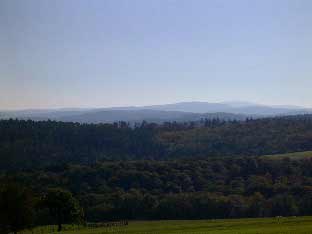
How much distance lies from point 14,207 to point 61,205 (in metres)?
13.7

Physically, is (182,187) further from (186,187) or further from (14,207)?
(14,207)

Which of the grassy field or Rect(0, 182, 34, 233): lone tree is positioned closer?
the grassy field

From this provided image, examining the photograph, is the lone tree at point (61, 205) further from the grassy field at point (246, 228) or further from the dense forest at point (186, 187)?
the dense forest at point (186, 187)

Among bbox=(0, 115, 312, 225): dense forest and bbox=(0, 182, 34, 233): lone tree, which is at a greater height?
bbox=(0, 182, 34, 233): lone tree

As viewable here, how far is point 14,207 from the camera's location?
54.5 metres

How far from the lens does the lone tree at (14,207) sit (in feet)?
177

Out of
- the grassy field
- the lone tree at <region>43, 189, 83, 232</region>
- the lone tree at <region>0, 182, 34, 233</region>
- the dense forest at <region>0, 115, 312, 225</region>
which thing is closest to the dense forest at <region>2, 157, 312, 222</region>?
the dense forest at <region>0, 115, 312, 225</region>

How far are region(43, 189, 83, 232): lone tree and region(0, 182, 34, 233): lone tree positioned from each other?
1142cm

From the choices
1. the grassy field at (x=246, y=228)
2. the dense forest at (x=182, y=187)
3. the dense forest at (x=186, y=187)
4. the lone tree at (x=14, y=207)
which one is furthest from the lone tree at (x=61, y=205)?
the dense forest at (x=186, y=187)

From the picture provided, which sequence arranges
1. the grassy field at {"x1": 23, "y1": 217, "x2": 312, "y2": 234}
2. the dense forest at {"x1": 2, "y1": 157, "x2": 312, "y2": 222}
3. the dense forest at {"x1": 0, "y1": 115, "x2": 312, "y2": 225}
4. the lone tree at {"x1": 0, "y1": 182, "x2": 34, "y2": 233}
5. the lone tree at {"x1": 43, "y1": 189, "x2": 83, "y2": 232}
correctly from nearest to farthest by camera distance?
the grassy field at {"x1": 23, "y1": 217, "x2": 312, "y2": 234} → the lone tree at {"x1": 0, "y1": 182, "x2": 34, "y2": 233} → the lone tree at {"x1": 43, "y1": 189, "x2": 83, "y2": 232} → the dense forest at {"x1": 0, "y1": 115, "x2": 312, "y2": 225} → the dense forest at {"x1": 2, "y1": 157, "x2": 312, "y2": 222}

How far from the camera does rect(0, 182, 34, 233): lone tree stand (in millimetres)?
53844

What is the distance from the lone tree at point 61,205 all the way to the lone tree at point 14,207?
11.4 meters

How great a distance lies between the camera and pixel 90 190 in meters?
121

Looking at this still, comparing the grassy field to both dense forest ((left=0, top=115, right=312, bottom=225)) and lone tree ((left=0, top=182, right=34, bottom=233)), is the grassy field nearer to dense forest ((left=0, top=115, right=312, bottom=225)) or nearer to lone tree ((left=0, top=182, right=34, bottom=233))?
lone tree ((left=0, top=182, right=34, bottom=233))
